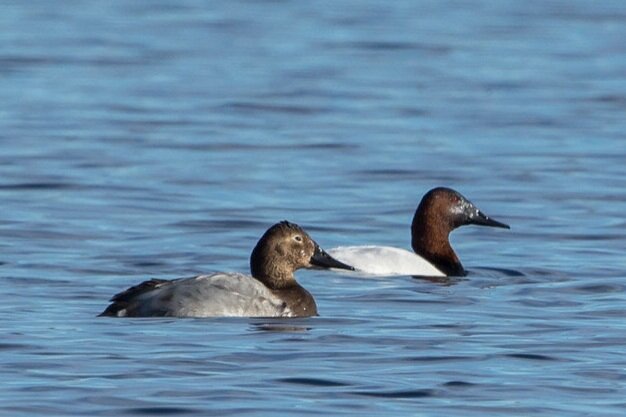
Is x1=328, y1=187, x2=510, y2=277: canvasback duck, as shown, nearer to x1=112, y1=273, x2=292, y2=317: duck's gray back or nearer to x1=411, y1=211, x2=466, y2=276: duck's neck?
x1=411, y1=211, x2=466, y2=276: duck's neck

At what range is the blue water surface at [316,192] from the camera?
10.1 meters

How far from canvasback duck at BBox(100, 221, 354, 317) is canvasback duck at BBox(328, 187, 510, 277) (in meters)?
2.15

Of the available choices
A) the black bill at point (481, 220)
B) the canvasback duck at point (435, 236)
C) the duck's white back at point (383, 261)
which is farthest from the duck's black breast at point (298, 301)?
the black bill at point (481, 220)

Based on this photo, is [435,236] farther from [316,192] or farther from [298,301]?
[298,301]

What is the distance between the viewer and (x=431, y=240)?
15688mm

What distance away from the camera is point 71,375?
1001 centimetres

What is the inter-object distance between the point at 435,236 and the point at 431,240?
47mm

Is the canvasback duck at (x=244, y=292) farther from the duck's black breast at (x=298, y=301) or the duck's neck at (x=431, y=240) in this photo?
the duck's neck at (x=431, y=240)

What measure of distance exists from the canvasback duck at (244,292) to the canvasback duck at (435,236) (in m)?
2.15

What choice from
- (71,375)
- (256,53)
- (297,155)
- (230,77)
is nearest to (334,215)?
(297,155)

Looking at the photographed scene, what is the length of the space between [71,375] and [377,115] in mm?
15379

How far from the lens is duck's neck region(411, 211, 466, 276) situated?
15.5m

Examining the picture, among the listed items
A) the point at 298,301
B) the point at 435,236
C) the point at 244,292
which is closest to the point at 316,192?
the point at 435,236

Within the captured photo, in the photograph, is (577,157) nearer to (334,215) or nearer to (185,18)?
(334,215)
